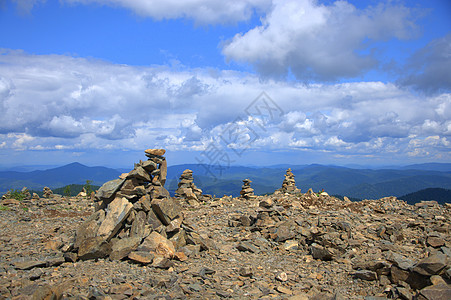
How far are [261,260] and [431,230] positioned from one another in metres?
14.8

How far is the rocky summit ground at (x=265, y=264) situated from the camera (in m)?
10.2

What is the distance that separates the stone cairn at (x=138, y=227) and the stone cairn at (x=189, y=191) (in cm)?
1782

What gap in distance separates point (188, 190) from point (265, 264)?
25352 mm

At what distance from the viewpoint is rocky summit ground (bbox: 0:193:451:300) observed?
33.5 ft

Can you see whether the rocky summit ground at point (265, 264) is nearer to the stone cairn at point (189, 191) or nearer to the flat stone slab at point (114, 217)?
the flat stone slab at point (114, 217)

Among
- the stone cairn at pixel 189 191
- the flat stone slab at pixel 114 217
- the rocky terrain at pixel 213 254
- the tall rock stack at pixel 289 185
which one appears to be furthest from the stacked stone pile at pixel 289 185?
the flat stone slab at pixel 114 217

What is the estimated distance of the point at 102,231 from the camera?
14969 millimetres

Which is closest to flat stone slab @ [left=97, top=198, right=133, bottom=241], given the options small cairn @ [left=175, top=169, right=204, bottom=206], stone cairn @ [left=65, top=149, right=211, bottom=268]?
stone cairn @ [left=65, top=149, right=211, bottom=268]

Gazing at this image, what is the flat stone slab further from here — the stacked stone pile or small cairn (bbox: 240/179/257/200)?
the stacked stone pile

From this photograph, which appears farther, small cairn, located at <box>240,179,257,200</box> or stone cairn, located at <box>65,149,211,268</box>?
small cairn, located at <box>240,179,257,200</box>

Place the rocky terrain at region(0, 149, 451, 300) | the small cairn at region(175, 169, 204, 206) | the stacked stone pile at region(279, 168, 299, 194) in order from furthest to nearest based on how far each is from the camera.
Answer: the stacked stone pile at region(279, 168, 299, 194)
the small cairn at region(175, 169, 204, 206)
the rocky terrain at region(0, 149, 451, 300)

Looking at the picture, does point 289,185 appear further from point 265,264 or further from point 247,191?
point 265,264

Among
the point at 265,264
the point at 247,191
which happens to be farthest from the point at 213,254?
the point at 247,191

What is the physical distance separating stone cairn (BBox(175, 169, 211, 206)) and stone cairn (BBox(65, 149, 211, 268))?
17.8 metres
